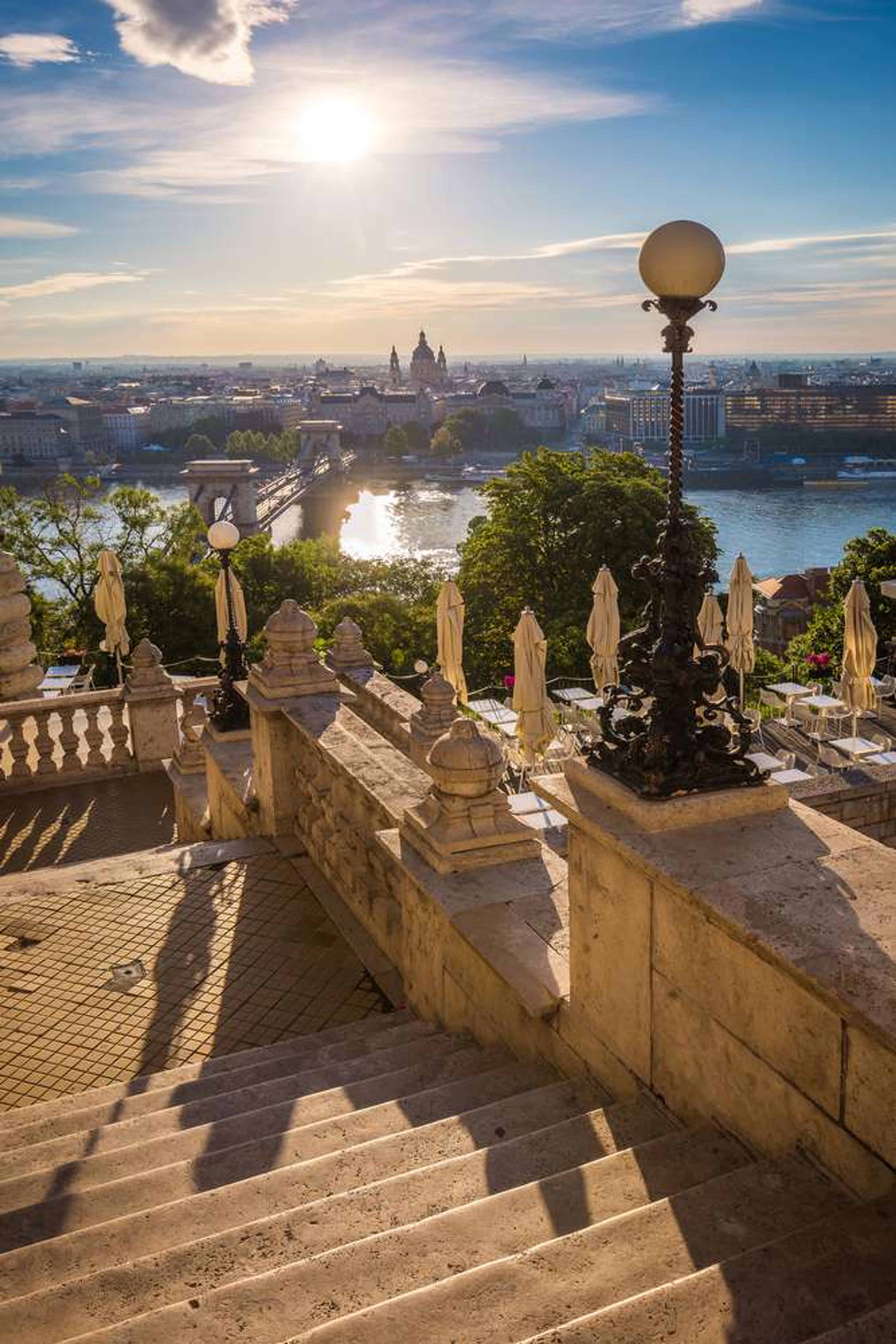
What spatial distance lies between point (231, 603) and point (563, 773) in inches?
245

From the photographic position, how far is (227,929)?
616 centimetres

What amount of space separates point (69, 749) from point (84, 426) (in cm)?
16874

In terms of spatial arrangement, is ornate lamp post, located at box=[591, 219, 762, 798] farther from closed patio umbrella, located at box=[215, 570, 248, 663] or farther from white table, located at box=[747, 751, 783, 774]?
white table, located at box=[747, 751, 783, 774]

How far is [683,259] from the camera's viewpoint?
10.4 ft

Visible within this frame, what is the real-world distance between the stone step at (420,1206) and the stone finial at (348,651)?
681 cm

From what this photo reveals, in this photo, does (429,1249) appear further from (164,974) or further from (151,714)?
(151,714)

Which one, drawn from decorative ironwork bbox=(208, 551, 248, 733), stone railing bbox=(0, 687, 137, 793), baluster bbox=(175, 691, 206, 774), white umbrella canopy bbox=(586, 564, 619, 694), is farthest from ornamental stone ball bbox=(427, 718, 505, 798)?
white umbrella canopy bbox=(586, 564, 619, 694)

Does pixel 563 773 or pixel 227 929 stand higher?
pixel 563 773

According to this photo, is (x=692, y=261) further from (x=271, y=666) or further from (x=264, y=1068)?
(x=271, y=666)

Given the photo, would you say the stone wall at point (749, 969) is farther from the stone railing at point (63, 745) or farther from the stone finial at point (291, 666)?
the stone railing at point (63, 745)

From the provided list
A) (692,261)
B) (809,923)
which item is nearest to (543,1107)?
(809,923)

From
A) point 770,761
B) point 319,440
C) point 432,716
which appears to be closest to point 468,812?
point 432,716

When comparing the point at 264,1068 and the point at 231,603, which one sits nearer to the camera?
the point at 264,1068

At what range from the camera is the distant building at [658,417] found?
141 m
